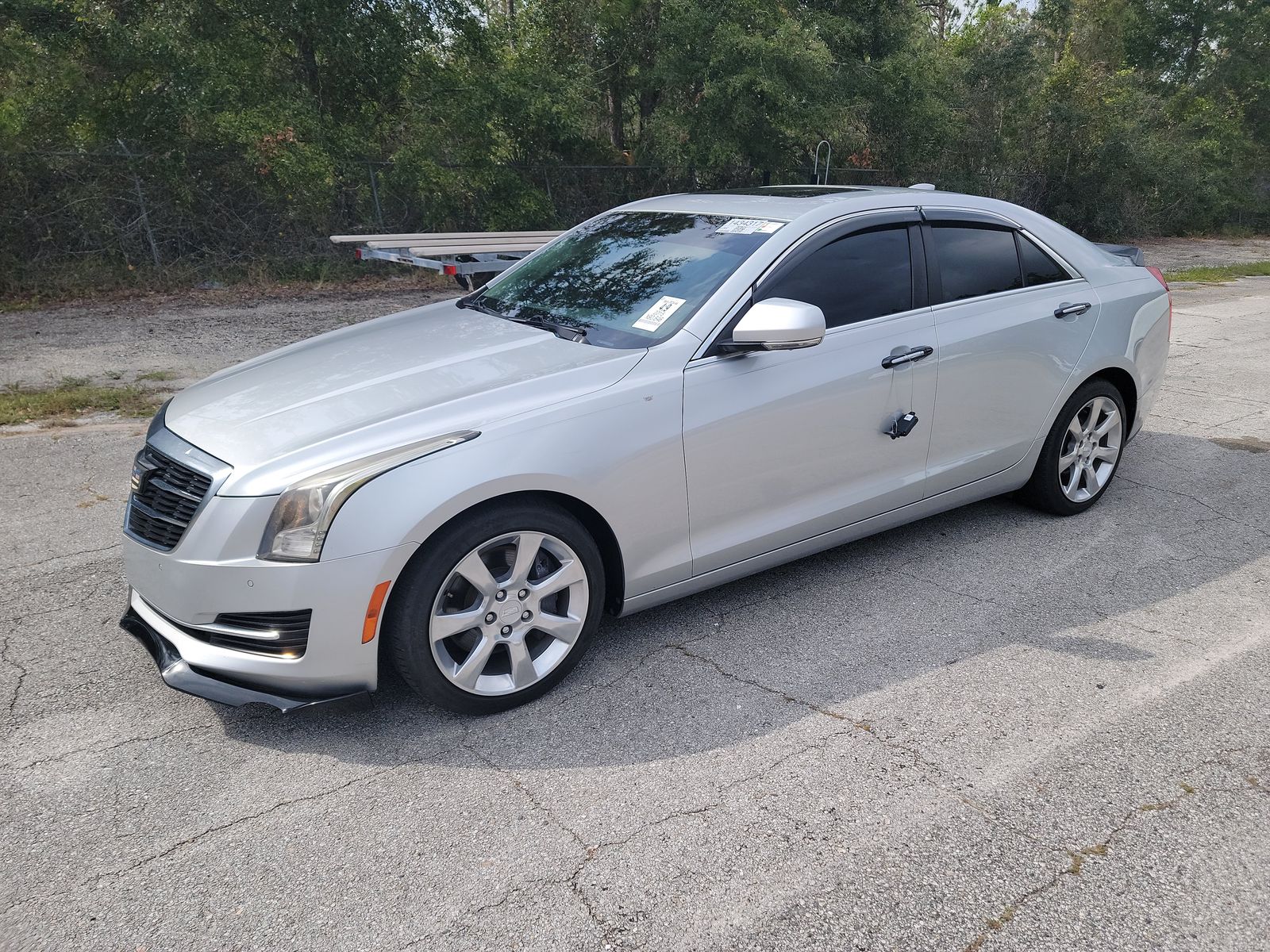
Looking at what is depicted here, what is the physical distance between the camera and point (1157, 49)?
31266mm

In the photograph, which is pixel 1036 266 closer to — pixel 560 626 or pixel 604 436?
pixel 604 436

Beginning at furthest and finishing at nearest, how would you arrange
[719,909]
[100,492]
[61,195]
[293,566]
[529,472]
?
[61,195], [100,492], [529,472], [293,566], [719,909]

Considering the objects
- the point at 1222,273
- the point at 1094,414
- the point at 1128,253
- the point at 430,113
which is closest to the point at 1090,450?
the point at 1094,414

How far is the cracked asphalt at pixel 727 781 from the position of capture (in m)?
2.55

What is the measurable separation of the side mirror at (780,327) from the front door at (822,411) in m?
0.15

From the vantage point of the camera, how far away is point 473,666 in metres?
3.34

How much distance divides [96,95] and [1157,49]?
1229 inches

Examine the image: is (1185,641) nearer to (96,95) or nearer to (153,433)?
(153,433)

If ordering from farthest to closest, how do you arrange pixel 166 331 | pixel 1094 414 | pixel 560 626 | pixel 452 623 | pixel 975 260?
pixel 166 331 → pixel 1094 414 → pixel 975 260 → pixel 560 626 → pixel 452 623

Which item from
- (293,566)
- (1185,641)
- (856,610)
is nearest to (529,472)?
(293,566)

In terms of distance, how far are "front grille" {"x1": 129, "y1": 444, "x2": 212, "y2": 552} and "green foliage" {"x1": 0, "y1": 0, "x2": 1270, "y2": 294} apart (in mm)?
10315

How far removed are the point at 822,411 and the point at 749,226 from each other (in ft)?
2.90

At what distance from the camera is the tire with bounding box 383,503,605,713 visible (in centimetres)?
318

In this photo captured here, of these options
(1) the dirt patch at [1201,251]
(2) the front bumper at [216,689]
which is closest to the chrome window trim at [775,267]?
(2) the front bumper at [216,689]
